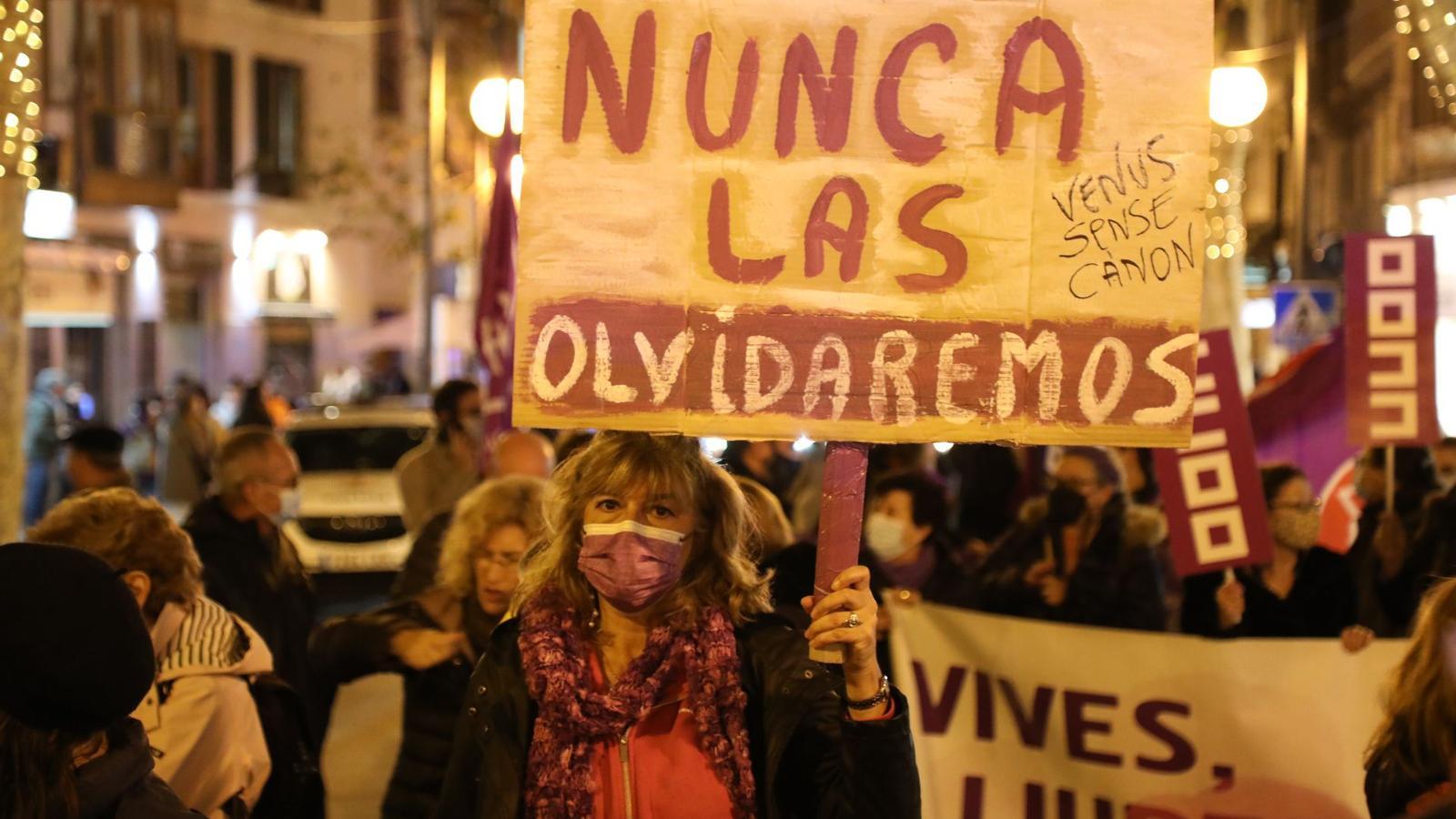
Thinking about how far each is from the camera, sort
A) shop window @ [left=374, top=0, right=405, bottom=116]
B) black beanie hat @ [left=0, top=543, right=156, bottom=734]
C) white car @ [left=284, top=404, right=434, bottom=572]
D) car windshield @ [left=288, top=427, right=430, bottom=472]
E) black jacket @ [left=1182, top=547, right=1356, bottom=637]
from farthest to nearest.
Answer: shop window @ [left=374, top=0, right=405, bottom=116]
car windshield @ [left=288, top=427, right=430, bottom=472]
white car @ [left=284, top=404, right=434, bottom=572]
black jacket @ [left=1182, top=547, right=1356, bottom=637]
black beanie hat @ [left=0, top=543, right=156, bottom=734]

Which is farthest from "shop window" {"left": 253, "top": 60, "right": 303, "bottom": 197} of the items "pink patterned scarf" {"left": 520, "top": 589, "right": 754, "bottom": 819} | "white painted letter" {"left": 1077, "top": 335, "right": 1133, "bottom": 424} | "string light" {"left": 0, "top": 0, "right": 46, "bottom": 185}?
"white painted letter" {"left": 1077, "top": 335, "right": 1133, "bottom": 424}

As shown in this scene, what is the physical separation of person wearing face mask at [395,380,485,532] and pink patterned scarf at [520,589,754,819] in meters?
6.10

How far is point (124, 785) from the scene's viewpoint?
2.60 m

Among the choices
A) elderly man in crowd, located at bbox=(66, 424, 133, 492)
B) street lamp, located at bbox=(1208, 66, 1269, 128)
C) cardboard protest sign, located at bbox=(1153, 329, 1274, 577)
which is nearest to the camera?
cardboard protest sign, located at bbox=(1153, 329, 1274, 577)

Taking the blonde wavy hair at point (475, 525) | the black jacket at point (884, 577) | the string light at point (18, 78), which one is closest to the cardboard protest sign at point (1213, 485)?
the black jacket at point (884, 577)

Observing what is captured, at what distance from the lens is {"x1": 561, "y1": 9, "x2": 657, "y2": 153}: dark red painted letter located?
2.99 m

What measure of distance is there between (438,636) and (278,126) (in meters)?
36.2

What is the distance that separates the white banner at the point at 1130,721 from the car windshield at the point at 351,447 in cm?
990

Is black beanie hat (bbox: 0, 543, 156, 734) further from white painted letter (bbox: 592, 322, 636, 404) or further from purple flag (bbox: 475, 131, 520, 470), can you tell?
purple flag (bbox: 475, 131, 520, 470)

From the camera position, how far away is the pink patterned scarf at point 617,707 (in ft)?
9.73

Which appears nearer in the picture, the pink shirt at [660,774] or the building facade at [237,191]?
the pink shirt at [660,774]

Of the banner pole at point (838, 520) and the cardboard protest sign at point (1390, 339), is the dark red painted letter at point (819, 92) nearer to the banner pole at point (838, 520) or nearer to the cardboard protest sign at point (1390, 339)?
the banner pole at point (838, 520)

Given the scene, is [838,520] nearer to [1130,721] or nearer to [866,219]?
[866,219]

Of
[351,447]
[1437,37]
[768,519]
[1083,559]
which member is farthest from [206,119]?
[768,519]
